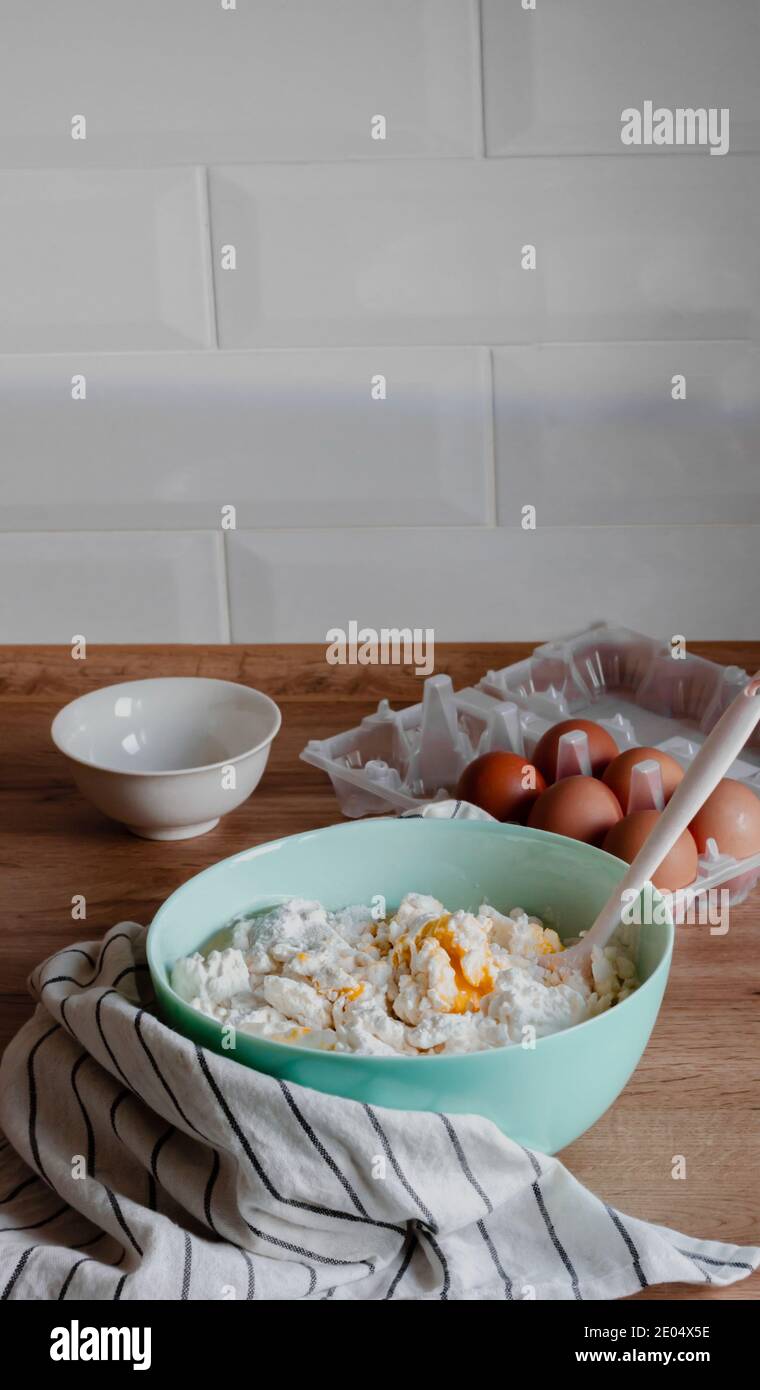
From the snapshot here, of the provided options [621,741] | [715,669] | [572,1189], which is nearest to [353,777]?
[621,741]

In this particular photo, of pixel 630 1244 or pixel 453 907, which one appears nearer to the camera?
pixel 630 1244

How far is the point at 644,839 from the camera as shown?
3.22 feet

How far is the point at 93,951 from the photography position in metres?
0.93

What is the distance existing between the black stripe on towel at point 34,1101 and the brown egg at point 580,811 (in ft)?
1.26

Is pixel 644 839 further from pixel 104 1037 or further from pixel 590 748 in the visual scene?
pixel 104 1037

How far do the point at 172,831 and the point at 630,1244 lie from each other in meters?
0.58

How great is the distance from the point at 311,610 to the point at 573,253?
0.47 metres

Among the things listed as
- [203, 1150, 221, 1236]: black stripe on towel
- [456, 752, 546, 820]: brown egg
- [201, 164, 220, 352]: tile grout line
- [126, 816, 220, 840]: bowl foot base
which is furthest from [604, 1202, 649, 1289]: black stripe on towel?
[201, 164, 220, 352]: tile grout line

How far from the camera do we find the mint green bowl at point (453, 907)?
2.31 ft

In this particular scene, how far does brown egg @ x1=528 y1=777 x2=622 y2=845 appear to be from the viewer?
3.35ft

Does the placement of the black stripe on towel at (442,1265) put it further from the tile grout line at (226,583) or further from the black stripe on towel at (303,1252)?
the tile grout line at (226,583)

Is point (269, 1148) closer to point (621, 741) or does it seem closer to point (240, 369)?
point (621, 741)

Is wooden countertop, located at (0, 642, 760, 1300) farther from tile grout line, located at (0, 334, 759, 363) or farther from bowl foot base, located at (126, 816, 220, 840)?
tile grout line, located at (0, 334, 759, 363)

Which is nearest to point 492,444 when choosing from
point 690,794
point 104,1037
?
point 690,794
